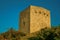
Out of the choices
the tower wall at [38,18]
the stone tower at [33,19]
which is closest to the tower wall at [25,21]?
the stone tower at [33,19]

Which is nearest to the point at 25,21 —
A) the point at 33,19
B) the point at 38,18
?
the point at 33,19

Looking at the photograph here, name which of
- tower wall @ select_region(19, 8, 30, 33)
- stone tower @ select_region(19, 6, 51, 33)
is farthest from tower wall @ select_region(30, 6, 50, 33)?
tower wall @ select_region(19, 8, 30, 33)

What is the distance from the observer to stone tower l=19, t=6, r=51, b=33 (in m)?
27.0

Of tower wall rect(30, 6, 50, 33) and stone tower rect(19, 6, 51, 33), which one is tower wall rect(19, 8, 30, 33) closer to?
stone tower rect(19, 6, 51, 33)

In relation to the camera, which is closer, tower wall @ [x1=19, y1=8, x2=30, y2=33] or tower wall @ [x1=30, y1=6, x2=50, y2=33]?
tower wall @ [x1=30, y1=6, x2=50, y2=33]

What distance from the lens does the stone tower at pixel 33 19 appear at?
26962 mm

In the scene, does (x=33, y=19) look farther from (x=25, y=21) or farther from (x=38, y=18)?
(x=25, y=21)

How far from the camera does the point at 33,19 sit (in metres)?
27.3

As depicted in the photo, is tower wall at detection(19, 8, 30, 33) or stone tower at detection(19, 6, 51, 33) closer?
stone tower at detection(19, 6, 51, 33)

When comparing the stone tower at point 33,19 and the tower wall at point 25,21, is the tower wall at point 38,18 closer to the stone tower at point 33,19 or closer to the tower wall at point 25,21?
the stone tower at point 33,19

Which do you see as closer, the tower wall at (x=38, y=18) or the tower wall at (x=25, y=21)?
the tower wall at (x=38, y=18)

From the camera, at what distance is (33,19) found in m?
27.3

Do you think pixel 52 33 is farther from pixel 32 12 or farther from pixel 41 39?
pixel 32 12

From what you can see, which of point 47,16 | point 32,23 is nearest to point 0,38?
point 32,23
